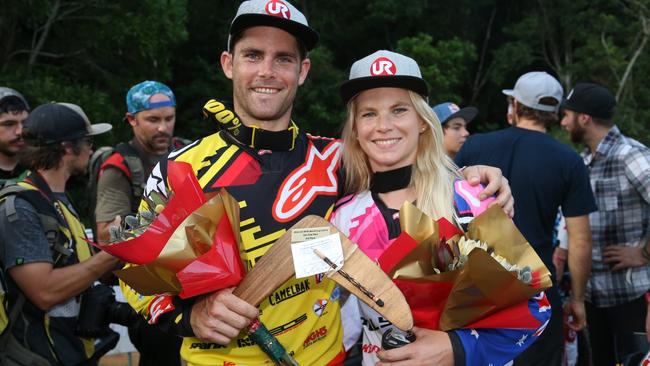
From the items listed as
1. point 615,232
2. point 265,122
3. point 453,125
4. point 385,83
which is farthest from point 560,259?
point 265,122

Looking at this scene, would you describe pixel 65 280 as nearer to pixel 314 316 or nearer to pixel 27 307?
pixel 27 307

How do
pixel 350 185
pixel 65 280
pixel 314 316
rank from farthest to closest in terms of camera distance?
pixel 65 280, pixel 350 185, pixel 314 316

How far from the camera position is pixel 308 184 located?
Answer: 99.7 inches

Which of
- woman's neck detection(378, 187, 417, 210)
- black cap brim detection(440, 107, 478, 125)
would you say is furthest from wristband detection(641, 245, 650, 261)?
woman's neck detection(378, 187, 417, 210)

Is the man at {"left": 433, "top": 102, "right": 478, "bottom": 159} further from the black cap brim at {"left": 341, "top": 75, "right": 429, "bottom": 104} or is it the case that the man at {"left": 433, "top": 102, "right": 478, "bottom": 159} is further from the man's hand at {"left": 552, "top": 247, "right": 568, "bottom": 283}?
the black cap brim at {"left": 341, "top": 75, "right": 429, "bottom": 104}

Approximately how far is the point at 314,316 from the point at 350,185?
1.75 feet

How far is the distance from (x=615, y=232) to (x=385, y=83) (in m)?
2.79

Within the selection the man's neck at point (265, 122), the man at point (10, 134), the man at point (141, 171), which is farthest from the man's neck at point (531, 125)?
the man at point (10, 134)

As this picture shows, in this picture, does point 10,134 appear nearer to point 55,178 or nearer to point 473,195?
point 55,178

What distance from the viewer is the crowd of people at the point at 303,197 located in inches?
93.3

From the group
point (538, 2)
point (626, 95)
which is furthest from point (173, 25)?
point (538, 2)

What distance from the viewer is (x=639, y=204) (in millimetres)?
4430

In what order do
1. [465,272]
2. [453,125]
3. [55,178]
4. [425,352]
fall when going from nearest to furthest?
1. [465,272]
2. [425,352]
3. [55,178]
4. [453,125]

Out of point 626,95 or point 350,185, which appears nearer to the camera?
point 350,185
